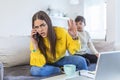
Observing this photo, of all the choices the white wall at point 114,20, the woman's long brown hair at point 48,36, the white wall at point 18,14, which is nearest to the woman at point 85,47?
the white wall at point 114,20

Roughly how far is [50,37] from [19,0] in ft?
4.73

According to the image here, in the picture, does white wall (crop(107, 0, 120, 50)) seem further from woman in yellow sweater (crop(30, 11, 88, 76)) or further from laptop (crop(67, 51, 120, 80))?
laptop (crop(67, 51, 120, 80))

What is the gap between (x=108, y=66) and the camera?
1.01 m

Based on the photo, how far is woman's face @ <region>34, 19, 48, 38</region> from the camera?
1713 mm

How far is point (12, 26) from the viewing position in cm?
288

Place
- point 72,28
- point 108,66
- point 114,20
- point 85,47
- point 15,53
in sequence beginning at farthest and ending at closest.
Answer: point 114,20 → point 85,47 → point 15,53 → point 72,28 → point 108,66

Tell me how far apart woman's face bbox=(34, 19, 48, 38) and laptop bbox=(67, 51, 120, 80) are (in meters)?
0.82

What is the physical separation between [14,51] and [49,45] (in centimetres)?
52

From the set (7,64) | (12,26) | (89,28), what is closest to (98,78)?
(7,64)

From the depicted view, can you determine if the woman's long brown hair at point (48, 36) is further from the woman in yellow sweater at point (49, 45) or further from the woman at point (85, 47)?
the woman at point (85, 47)

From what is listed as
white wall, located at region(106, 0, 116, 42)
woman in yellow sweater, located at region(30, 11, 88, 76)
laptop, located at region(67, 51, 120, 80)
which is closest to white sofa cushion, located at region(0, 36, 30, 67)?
woman in yellow sweater, located at region(30, 11, 88, 76)

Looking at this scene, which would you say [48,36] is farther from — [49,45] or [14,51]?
[14,51]

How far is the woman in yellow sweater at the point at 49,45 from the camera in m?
1.67

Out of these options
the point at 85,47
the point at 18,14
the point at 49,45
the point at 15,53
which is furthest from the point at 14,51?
the point at 18,14
